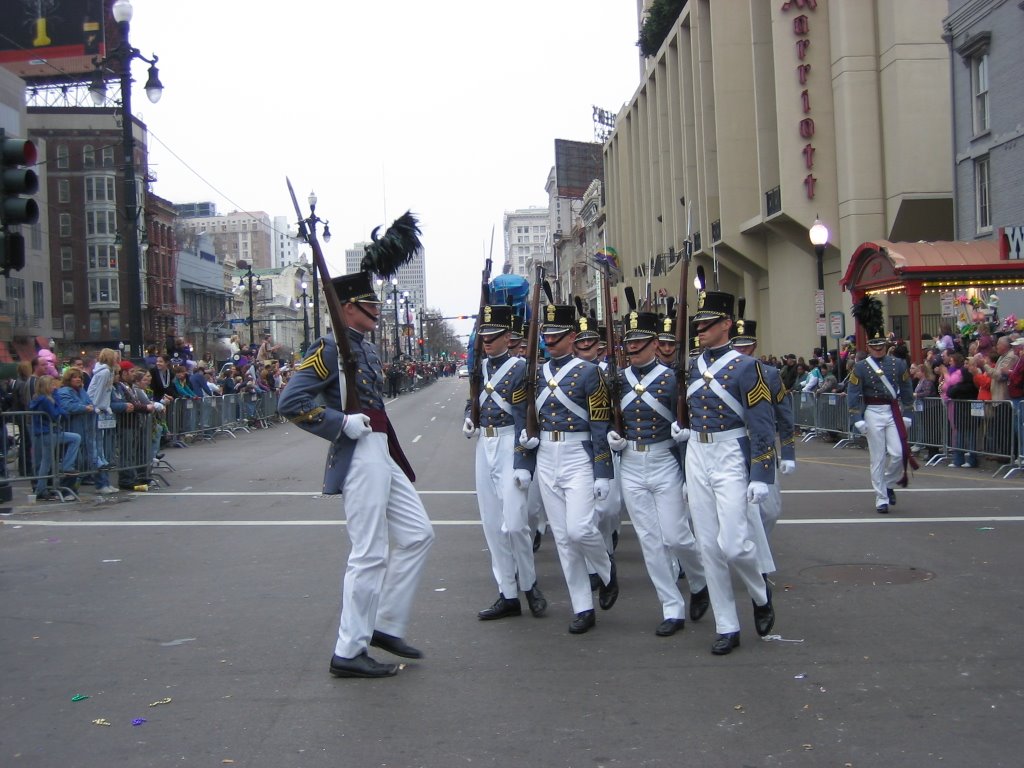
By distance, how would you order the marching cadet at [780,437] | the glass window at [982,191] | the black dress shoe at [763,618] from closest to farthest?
the black dress shoe at [763,618] → the marching cadet at [780,437] → the glass window at [982,191]

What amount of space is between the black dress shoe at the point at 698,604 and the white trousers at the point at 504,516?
3.62ft

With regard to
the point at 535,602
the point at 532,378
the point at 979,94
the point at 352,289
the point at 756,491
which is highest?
the point at 979,94

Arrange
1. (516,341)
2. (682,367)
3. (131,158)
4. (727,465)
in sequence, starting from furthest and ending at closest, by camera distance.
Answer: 1. (131,158)
2. (516,341)
3. (682,367)
4. (727,465)

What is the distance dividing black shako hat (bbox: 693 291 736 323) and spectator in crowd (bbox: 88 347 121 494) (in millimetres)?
10334

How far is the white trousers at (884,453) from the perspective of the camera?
12086 mm

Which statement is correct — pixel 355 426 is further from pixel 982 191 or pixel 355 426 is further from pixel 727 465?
pixel 982 191

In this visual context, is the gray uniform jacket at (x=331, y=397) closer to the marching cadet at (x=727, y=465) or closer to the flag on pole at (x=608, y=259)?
the marching cadet at (x=727, y=465)

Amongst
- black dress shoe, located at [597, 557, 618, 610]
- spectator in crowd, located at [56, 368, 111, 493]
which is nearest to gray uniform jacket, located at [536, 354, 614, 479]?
black dress shoe, located at [597, 557, 618, 610]

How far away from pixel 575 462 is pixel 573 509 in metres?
0.31

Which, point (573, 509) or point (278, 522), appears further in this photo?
point (278, 522)

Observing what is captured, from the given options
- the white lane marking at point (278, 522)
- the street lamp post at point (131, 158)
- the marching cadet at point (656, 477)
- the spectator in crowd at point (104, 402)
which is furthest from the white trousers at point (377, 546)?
the street lamp post at point (131, 158)

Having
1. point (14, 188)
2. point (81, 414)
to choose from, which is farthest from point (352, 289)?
point (81, 414)

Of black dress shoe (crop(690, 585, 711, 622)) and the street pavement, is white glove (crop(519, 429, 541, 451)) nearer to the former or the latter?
the street pavement

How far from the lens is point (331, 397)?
625 cm
